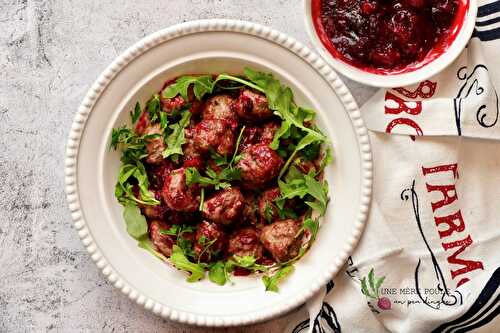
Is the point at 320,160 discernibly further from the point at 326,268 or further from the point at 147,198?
the point at 147,198

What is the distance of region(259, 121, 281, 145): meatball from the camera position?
2299mm

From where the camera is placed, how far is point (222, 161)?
2.26m

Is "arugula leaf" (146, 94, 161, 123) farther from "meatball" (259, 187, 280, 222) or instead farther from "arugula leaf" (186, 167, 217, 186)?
"meatball" (259, 187, 280, 222)

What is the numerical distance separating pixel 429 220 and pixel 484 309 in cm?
39

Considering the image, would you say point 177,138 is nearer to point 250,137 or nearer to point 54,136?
point 250,137

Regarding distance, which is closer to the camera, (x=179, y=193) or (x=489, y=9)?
(x=179, y=193)

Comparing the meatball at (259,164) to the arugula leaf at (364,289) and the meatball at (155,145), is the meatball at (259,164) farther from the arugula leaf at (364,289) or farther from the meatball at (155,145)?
the arugula leaf at (364,289)

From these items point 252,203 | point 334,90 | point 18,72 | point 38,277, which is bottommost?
point 38,277

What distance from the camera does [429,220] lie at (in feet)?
7.64

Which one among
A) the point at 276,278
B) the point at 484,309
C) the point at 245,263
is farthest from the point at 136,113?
the point at 484,309

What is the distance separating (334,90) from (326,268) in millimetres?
676

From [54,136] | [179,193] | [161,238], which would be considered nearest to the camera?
[179,193]

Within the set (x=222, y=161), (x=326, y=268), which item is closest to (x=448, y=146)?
(x=326, y=268)

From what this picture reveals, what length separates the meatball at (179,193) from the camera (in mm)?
2195
